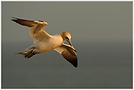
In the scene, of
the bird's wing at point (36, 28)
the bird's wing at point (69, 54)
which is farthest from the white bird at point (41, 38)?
the bird's wing at point (69, 54)

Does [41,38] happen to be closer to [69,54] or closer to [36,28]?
[36,28]

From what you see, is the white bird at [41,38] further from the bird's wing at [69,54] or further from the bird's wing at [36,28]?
the bird's wing at [69,54]

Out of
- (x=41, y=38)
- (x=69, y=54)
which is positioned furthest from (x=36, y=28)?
(x=69, y=54)

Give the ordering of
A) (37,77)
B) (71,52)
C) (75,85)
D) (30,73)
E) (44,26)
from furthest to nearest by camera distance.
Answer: (30,73) → (37,77) → (75,85) → (71,52) → (44,26)

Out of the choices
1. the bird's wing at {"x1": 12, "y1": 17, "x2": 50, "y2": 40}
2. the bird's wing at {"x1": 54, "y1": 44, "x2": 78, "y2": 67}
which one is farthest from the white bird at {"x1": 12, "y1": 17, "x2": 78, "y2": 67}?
the bird's wing at {"x1": 54, "y1": 44, "x2": 78, "y2": 67}

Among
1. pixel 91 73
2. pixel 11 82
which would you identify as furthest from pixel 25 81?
pixel 91 73

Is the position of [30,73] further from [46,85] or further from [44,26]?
[44,26]

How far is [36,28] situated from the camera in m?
7.44

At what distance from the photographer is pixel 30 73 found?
34.7 m

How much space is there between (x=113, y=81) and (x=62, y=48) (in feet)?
72.7

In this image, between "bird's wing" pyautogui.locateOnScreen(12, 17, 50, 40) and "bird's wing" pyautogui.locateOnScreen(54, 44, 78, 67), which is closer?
"bird's wing" pyautogui.locateOnScreen(12, 17, 50, 40)

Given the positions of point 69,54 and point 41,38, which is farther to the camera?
point 69,54

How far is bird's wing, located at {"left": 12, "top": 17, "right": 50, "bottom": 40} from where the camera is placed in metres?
7.22

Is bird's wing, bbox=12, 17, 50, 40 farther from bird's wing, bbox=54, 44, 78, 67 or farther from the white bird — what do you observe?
bird's wing, bbox=54, 44, 78, 67
